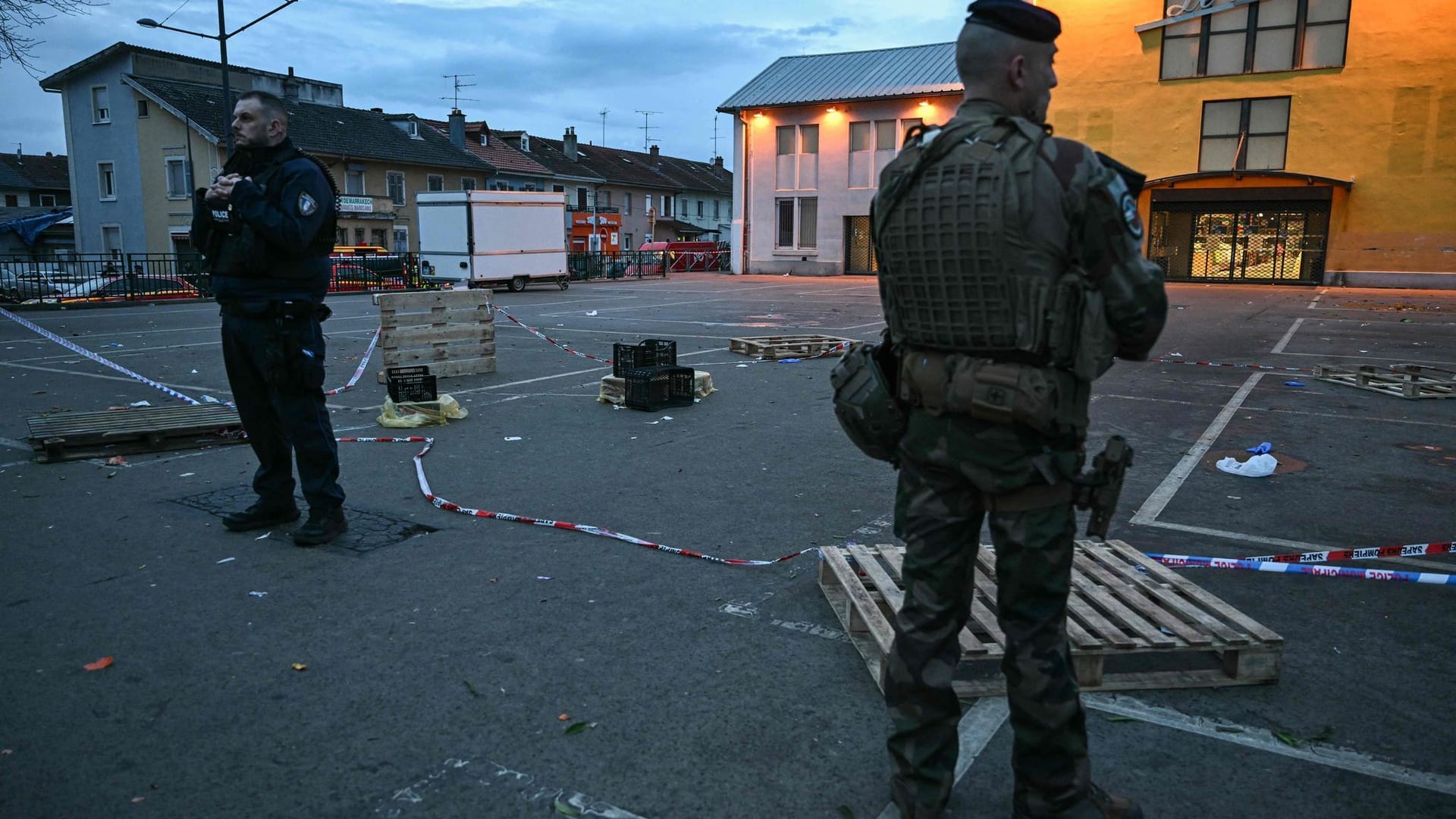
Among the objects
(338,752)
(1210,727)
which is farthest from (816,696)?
(338,752)

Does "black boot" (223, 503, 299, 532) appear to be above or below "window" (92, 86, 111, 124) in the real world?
below

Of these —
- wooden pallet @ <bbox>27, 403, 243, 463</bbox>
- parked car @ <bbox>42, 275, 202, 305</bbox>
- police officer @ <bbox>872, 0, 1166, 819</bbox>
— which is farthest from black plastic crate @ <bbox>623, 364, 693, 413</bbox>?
parked car @ <bbox>42, 275, 202, 305</bbox>

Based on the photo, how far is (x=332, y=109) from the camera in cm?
5031

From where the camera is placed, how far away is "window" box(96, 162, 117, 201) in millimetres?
→ 46625

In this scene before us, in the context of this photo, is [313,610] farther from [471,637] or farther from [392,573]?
[471,637]

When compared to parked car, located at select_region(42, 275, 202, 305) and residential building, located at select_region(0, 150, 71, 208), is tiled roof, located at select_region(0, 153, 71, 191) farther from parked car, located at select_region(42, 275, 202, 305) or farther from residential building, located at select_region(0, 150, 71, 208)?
parked car, located at select_region(42, 275, 202, 305)

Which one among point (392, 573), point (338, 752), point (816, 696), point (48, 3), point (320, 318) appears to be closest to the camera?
point (338, 752)

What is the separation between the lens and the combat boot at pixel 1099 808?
2594 millimetres

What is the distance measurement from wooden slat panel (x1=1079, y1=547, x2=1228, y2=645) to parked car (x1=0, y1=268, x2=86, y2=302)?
2796 centimetres

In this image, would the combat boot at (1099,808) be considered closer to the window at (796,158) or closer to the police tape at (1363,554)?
the police tape at (1363,554)

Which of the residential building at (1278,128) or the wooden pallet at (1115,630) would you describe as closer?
the wooden pallet at (1115,630)

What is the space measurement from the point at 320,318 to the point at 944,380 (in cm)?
393

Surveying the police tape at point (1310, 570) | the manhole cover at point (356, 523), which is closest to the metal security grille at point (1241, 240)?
the police tape at point (1310, 570)

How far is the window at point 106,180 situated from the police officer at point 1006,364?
53709mm
